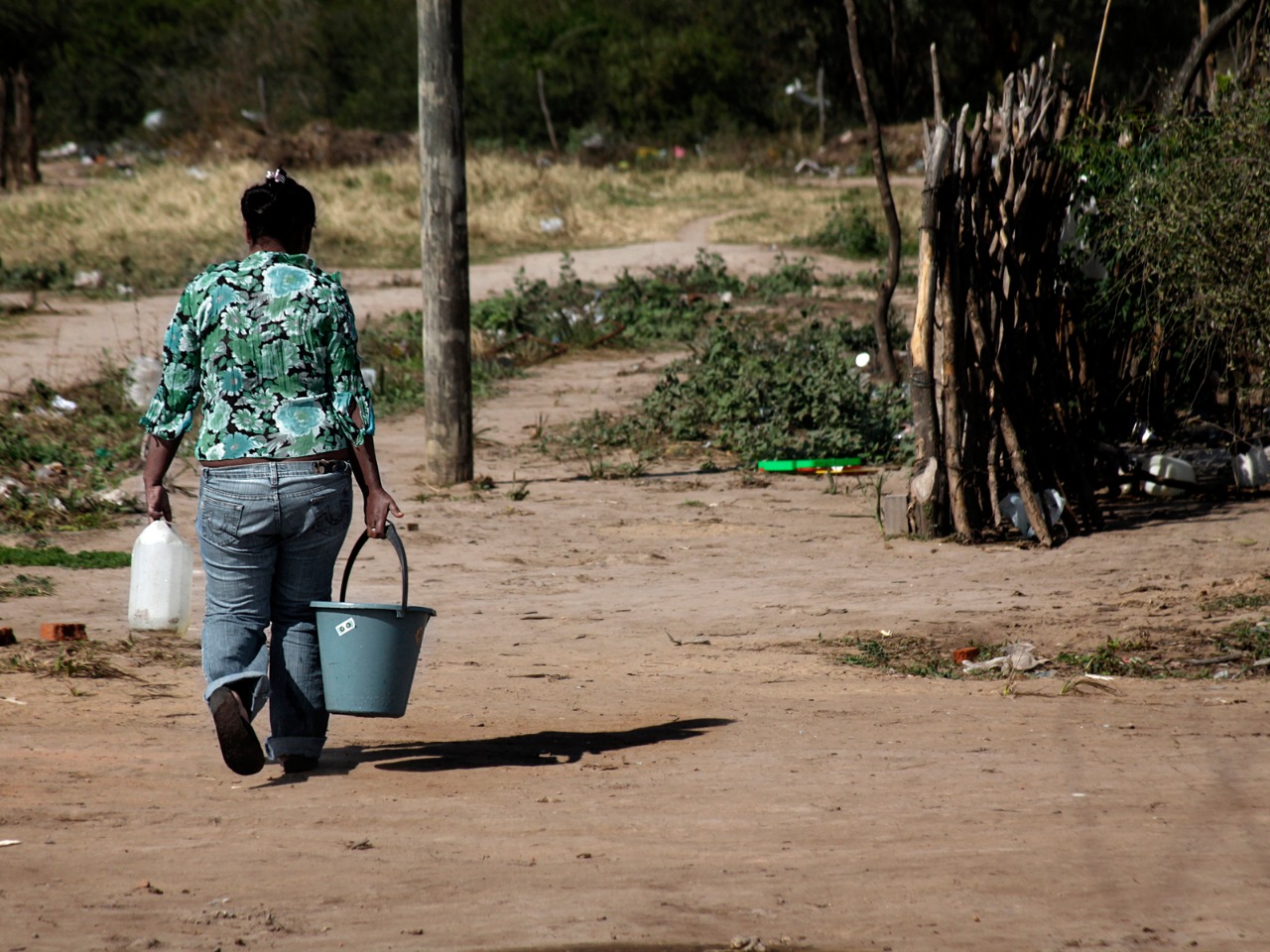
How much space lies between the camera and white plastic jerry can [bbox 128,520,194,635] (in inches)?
199

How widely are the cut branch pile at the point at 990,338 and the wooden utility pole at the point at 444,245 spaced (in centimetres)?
282

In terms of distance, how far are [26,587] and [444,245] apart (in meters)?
3.29

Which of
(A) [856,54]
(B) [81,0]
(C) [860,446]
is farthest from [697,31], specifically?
(C) [860,446]

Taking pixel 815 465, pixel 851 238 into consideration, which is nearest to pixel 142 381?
pixel 815 465

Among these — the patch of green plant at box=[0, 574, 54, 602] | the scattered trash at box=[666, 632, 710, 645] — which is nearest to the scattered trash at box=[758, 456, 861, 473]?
the scattered trash at box=[666, 632, 710, 645]

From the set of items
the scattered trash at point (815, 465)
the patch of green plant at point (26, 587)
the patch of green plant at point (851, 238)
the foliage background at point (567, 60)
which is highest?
the foliage background at point (567, 60)

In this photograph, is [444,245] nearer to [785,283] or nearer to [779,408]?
[779,408]

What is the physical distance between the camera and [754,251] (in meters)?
18.9

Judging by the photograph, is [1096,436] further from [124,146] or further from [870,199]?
[124,146]

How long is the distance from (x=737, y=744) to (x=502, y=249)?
1678cm

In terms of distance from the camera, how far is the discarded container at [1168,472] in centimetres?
775

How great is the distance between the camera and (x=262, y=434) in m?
3.51

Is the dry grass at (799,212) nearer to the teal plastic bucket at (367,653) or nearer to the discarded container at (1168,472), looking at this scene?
the discarded container at (1168,472)

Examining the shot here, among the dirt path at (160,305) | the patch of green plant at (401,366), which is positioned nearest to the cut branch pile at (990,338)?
the patch of green plant at (401,366)
